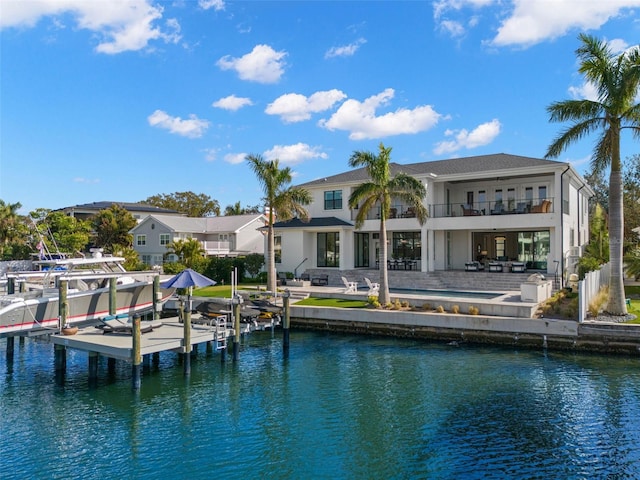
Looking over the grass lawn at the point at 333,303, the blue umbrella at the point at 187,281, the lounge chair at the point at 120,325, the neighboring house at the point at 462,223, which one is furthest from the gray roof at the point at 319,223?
the lounge chair at the point at 120,325

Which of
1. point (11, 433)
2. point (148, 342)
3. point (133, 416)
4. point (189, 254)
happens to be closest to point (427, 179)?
point (189, 254)


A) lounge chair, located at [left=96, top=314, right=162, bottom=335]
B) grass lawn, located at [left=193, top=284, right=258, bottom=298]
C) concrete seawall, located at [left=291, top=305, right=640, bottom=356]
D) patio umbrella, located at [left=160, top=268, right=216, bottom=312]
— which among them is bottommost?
concrete seawall, located at [left=291, top=305, right=640, bottom=356]

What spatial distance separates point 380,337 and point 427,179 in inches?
546

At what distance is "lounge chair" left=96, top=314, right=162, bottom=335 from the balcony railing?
20.8 metres

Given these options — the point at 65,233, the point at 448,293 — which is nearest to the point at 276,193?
the point at 448,293

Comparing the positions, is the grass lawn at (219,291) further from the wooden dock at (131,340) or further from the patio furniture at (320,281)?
the wooden dock at (131,340)

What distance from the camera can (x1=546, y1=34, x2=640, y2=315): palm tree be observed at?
780 inches

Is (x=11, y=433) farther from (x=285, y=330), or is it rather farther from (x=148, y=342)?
(x=285, y=330)

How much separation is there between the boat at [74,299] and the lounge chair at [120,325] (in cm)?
78

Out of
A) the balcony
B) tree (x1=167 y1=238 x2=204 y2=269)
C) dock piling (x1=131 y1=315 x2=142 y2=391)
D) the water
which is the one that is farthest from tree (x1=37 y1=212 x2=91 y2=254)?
dock piling (x1=131 y1=315 x2=142 y2=391)

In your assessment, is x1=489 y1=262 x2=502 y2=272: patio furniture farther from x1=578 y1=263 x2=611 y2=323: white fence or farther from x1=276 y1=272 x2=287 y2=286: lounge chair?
x1=276 y1=272 x2=287 y2=286: lounge chair

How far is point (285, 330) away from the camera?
795 inches

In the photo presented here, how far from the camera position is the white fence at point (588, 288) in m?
19.8

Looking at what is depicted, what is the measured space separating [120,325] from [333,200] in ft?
72.1
